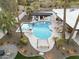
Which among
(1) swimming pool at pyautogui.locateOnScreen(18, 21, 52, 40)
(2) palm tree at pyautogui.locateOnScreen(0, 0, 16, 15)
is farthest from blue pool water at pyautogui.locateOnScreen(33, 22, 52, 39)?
(2) palm tree at pyautogui.locateOnScreen(0, 0, 16, 15)

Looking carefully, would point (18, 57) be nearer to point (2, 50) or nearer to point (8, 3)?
point (2, 50)

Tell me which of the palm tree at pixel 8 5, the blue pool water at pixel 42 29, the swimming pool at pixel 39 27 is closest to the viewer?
the palm tree at pixel 8 5

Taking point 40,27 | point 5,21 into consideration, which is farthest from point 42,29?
point 5,21

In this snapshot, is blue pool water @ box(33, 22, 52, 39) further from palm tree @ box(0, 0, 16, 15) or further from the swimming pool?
palm tree @ box(0, 0, 16, 15)

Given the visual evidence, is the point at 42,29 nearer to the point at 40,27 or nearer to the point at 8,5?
the point at 40,27

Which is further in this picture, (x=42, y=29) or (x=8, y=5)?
(x=42, y=29)

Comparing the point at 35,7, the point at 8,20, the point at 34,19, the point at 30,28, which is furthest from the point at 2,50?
the point at 35,7

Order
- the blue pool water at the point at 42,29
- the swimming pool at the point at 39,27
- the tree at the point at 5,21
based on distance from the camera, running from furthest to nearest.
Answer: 1. the swimming pool at the point at 39,27
2. the blue pool water at the point at 42,29
3. the tree at the point at 5,21

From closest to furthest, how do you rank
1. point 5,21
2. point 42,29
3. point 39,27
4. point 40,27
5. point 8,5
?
point 5,21 < point 8,5 < point 42,29 < point 39,27 < point 40,27

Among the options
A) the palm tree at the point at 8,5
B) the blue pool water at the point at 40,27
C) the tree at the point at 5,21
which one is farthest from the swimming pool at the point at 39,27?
the tree at the point at 5,21

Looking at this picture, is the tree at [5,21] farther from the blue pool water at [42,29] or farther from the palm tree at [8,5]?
the blue pool water at [42,29]

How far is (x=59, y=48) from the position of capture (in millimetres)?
21562

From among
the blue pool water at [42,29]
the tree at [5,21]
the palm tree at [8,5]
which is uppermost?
the palm tree at [8,5]

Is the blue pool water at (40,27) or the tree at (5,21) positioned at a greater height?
the tree at (5,21)
